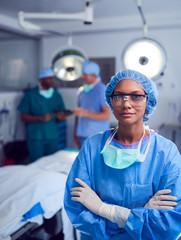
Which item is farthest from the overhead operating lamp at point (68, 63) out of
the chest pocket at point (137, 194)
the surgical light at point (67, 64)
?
the chest pocket at point (137, 194)

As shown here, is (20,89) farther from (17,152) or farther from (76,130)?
(76,130)

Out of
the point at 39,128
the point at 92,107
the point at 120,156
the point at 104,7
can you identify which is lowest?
the point at 39,128

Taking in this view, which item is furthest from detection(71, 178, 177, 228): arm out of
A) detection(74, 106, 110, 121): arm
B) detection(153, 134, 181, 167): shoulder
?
detection(74, 106, 110, 121): arm

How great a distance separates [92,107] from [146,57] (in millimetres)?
1164

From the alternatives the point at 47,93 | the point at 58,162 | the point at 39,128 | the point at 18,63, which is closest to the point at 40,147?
the point at 39,128

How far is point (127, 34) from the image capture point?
3.52 metres

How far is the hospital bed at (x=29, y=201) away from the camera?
139 centimetres

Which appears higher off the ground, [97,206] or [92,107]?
[92,107]

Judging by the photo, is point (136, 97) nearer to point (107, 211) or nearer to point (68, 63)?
point (107, 211)

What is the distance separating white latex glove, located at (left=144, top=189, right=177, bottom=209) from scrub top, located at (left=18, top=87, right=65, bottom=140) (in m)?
2.04

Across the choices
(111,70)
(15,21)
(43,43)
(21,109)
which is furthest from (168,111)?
(15,21)

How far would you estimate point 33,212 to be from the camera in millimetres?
1508

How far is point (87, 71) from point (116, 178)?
5.31 ft

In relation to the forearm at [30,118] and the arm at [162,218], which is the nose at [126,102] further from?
the forearm at [30,118]
